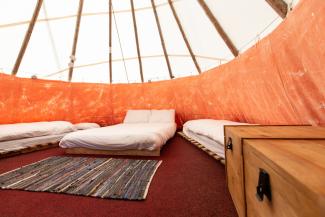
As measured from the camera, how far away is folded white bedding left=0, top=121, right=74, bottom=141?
9.53 ft

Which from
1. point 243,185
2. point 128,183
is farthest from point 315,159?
point 128,183

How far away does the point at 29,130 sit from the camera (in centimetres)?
322

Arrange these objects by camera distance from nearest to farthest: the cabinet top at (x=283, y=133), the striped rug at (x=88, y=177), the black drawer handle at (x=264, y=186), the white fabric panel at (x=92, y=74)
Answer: the black drawer handle at (x=264, y=186) → the cabinet top at (x=283, y=133) → the striped rug at (x=88, y=177) → the white fabric panel at (x=92, y=74)

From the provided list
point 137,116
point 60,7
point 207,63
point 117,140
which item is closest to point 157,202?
point 117,140

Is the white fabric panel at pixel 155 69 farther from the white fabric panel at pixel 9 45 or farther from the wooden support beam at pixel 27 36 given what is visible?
the white fabric panel at pixel 9 45

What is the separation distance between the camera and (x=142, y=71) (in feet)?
19.0

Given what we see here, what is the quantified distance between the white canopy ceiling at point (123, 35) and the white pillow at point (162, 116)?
128cm

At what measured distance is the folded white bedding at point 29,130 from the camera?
9.53ft

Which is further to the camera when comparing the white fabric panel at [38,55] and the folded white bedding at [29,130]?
the white fabric panel at [38,55]

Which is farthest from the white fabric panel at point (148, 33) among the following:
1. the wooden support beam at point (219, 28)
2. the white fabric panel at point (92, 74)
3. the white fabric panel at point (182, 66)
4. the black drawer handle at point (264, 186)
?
the black drawer handle at point (264, 186)

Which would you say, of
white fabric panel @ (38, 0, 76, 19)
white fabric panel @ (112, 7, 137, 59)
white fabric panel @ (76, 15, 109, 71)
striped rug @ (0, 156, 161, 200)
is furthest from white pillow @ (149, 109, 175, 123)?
white fabric panel @ (38, 0, 76, 19)

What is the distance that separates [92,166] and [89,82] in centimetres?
348

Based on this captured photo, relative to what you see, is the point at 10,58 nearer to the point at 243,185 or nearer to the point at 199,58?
the point at 199,58

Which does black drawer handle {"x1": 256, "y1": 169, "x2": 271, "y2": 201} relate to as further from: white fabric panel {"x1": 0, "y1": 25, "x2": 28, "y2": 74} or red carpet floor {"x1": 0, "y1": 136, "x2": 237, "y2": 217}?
white fabric panel {"x1": 0, "y1": 25, "x2": 28, "y2": 74}
